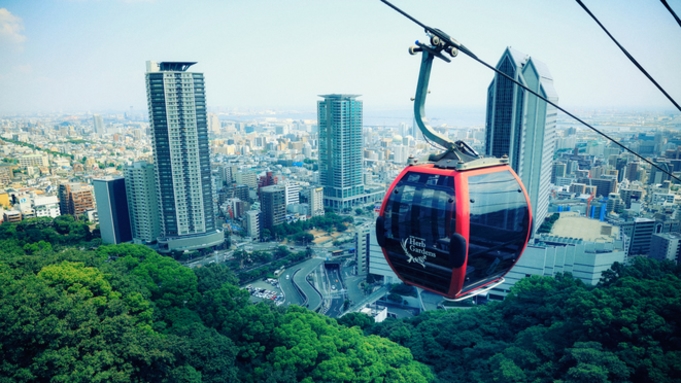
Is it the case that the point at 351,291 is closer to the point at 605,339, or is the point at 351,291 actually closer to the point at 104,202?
the point at 605,339

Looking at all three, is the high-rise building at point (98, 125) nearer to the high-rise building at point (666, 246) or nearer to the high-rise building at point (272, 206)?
the high-rise building at point (272, 206)

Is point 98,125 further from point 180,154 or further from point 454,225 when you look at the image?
point 454,225

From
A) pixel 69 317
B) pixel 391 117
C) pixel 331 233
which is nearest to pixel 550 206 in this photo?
pixel 331 233

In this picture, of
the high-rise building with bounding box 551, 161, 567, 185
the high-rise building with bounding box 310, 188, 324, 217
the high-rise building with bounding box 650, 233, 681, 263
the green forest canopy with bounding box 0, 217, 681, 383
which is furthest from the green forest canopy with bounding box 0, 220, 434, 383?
the high-rise building with bounding box 551, 161, 567, 185

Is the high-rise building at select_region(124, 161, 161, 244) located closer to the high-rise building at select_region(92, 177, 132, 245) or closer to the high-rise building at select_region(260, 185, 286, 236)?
the high-rise building at select_region(92, 177, 132, 245)

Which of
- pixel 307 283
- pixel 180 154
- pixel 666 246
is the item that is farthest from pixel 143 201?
pixel 666 246

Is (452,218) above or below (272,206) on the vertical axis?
above
